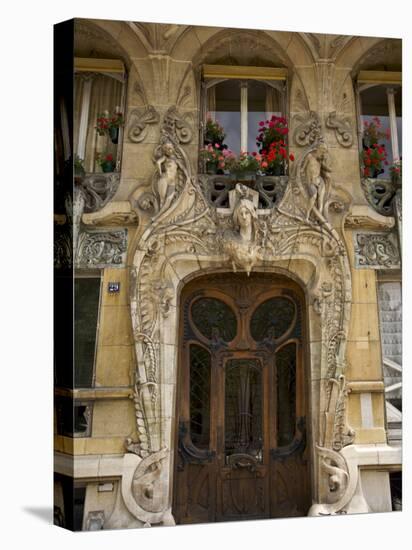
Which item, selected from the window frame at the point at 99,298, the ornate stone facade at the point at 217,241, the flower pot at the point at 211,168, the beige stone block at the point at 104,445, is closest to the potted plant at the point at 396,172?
the ornate stone facade at the point at 217,241

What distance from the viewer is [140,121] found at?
1588 centimetres

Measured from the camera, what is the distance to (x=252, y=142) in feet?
53.4

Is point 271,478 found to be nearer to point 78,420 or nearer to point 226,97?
point 78,420

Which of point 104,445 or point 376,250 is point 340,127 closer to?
point 376,250

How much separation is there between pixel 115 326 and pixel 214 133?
235 centimetres

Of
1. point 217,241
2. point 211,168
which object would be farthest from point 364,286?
point 211,168

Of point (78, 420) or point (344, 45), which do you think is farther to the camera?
point (344, 45)

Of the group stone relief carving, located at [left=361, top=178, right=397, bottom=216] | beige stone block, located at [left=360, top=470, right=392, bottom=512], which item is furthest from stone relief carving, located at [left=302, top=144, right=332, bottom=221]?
beige stone block, located at [left=360, top=470, right=392, bottom=512]

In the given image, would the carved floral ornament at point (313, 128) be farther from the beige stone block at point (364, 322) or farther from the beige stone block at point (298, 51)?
the beige stone block at point (364, 322)

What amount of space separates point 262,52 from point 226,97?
628 mm

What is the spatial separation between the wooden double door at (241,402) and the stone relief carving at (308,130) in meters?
1.51

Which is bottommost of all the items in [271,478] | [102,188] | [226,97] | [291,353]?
[271,478]

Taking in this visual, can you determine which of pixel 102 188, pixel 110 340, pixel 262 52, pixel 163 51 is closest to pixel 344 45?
pixel 262 52

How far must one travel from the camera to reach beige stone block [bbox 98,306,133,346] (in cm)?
1562
